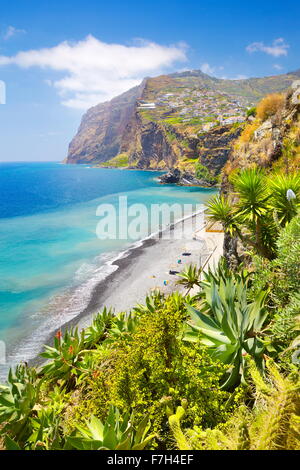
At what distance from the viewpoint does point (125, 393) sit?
4.03 meters

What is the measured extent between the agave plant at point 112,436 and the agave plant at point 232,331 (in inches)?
57.5

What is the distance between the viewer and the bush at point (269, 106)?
17.0m

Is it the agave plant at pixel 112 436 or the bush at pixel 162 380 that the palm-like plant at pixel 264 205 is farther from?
the agave plant at pixel 112 436

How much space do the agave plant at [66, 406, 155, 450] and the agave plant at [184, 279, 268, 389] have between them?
146 centimetres

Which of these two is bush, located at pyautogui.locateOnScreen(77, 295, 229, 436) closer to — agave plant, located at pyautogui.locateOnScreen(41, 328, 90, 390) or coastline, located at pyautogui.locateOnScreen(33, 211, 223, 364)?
agave plant, located at pyautogui.locateOnScreen(41, 328, 90, 390)

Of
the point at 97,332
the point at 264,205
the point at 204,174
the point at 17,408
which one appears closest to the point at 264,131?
the point at 264,205

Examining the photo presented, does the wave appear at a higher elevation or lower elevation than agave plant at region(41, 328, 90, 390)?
lower

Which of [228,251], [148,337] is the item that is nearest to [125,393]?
[148,337]

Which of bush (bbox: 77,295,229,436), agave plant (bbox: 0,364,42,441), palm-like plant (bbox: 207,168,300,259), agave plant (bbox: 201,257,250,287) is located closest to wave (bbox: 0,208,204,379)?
agave plant (bbox: 0,364,42,441)

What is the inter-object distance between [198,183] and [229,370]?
9731 cm

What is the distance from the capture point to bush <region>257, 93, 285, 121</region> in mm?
16970

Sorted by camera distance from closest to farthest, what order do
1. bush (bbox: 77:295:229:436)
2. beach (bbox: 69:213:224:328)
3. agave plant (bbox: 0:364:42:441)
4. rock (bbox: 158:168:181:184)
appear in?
bush (bbox: 77:295:229:436) < agave plant (bbox: 0:364:42:441) < beach (bbox: 69:213:224:328) < rock (bbox: 158:168:181:184)

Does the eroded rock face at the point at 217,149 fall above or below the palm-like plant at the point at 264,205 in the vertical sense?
above

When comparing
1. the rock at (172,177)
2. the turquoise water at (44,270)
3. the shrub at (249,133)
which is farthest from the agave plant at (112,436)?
the rock at (172,177)
